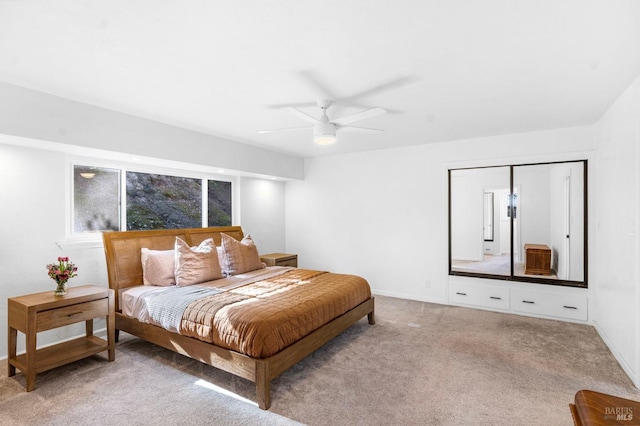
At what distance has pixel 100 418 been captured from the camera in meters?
2.21

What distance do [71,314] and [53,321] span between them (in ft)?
0.42

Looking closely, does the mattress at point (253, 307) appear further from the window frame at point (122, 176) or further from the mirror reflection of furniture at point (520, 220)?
the mirror reflection of furniture at point (520, 220)

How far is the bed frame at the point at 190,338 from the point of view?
2408 mm

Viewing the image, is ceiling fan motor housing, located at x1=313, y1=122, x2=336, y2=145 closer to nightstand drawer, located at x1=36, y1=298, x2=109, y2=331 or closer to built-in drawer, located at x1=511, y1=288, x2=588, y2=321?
nightstand drawer, located at x1=36, y1=298, x2=109, y2=331

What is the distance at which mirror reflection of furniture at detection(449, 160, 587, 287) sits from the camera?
413cm

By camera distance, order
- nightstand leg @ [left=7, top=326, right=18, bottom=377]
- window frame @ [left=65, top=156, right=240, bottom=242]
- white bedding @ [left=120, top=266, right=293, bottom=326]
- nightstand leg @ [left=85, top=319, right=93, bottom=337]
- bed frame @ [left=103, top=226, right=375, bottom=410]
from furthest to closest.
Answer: window frame @ [left=65, top=156, right=240, bottom=242]
nightstand leg @ [left=85, top=319, right=93, bottom=337]
white bedding @ [left=120, top=266, right=293, bottom=326]
nightstand leg @ [left=7, top=326, right=18, bottom=377]
bed frame @ [left=103, top=226, right=375, bottom=410]

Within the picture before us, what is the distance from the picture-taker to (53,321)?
2.70 m

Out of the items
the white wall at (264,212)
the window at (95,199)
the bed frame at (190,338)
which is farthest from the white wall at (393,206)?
the window at (95,199)

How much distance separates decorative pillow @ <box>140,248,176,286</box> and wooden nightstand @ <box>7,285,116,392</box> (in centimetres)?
59

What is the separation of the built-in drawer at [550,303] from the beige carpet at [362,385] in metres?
0.44

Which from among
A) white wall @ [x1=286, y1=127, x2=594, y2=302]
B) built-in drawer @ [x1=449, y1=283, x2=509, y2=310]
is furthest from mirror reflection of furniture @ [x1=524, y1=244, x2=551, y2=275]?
white wall @ [x1=286, y1=127, x2=594, y2=302]

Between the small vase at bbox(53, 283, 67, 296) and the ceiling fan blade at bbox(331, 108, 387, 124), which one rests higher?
the ceiling fan blade at bbox(331, 108, 387, 124)

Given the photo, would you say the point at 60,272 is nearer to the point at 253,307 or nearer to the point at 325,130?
the point at 253,307

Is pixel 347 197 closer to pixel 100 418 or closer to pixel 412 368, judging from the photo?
pixel 412 368
